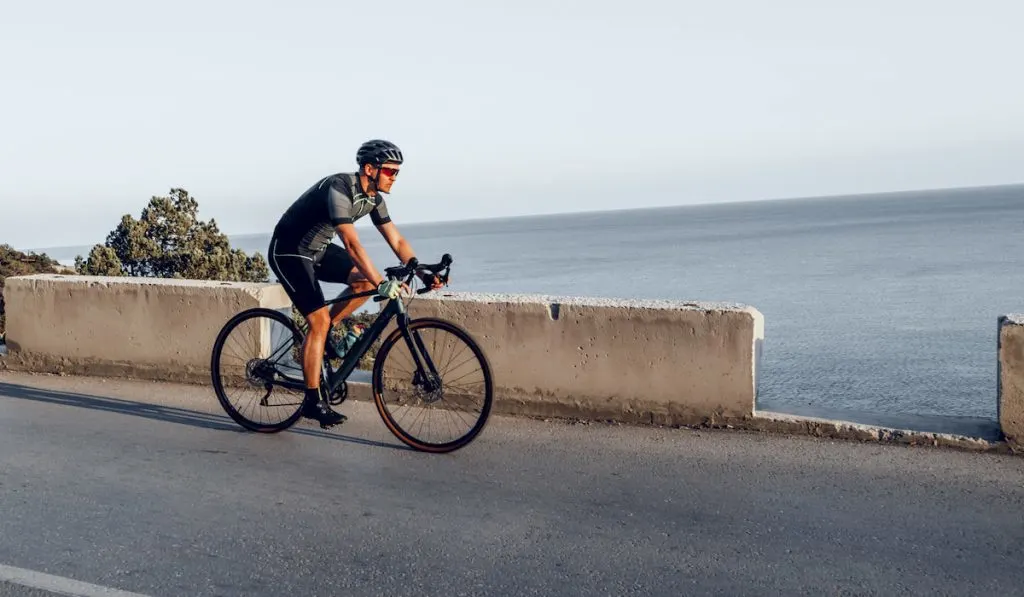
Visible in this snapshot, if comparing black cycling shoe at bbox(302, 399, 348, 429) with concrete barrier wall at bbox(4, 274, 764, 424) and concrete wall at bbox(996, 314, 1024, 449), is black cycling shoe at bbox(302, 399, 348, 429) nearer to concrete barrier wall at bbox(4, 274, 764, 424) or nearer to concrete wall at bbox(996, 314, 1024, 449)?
concrete barrier wall at bbox(4, 274, 764, 424)

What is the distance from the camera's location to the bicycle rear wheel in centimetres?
654

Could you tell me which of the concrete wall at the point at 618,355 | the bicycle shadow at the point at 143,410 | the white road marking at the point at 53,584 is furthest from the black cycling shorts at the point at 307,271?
the white road marking at the point at 53,584

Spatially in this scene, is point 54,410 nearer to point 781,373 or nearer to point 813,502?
point 813,502

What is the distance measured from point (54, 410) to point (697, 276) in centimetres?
7638

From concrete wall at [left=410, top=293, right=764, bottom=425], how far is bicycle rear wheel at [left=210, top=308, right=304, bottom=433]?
1163 mm

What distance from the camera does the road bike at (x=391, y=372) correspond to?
19.5 feet

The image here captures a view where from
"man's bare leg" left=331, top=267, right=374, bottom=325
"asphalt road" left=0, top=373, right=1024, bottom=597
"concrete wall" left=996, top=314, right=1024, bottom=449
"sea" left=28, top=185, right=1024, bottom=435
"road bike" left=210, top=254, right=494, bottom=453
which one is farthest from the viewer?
"sea" left=28, top=185, right=1024, bottom=435

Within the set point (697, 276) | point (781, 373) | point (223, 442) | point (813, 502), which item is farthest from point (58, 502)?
point (697, 276)

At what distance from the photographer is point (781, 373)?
35344mm

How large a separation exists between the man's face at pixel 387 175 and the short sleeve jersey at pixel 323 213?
96 millimetres

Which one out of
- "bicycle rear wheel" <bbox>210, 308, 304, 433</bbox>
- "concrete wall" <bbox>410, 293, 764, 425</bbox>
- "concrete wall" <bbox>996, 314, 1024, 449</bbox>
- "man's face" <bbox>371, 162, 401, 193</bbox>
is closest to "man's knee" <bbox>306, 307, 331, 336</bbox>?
"bicycle rear wheel" <bbox>210, 308, 304, 433</bbox>

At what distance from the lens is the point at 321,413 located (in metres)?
6.18

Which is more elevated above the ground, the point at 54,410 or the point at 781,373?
the point at 54,410

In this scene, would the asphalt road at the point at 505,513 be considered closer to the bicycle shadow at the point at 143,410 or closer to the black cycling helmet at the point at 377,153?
the bicycle shadow at the point at 143,410
